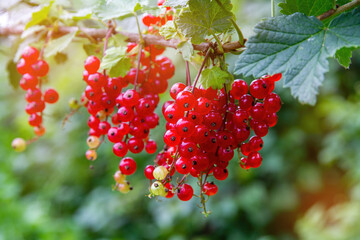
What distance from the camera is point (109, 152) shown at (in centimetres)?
210

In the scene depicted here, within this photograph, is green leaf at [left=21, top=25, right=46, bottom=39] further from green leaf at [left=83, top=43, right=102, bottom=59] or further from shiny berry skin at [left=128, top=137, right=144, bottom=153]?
shiny berry skin at [left=128, top=137, right=144, bottom=153]

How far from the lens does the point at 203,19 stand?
514 mm

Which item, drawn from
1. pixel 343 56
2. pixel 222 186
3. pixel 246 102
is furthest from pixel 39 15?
pixel 222 186

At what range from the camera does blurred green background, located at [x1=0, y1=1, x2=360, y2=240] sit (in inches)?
71.7

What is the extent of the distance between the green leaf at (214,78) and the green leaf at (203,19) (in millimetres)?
Result: 55

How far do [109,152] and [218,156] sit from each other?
168 centimetres

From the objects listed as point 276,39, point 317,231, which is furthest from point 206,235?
point 276,39

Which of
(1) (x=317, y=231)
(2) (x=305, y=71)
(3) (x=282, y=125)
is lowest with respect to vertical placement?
(1) (x=317, y=231)

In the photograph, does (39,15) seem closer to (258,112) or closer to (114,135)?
(114,135)

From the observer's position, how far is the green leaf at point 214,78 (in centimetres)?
51

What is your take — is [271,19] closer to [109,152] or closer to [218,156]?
[218,156]

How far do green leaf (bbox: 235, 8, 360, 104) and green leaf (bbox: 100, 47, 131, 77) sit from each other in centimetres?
23

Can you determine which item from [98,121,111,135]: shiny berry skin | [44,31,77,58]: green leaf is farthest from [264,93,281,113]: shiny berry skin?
[44,31,77,58]: green leaf

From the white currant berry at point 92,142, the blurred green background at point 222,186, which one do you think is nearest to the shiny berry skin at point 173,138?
the white currant berry at point 92,142
